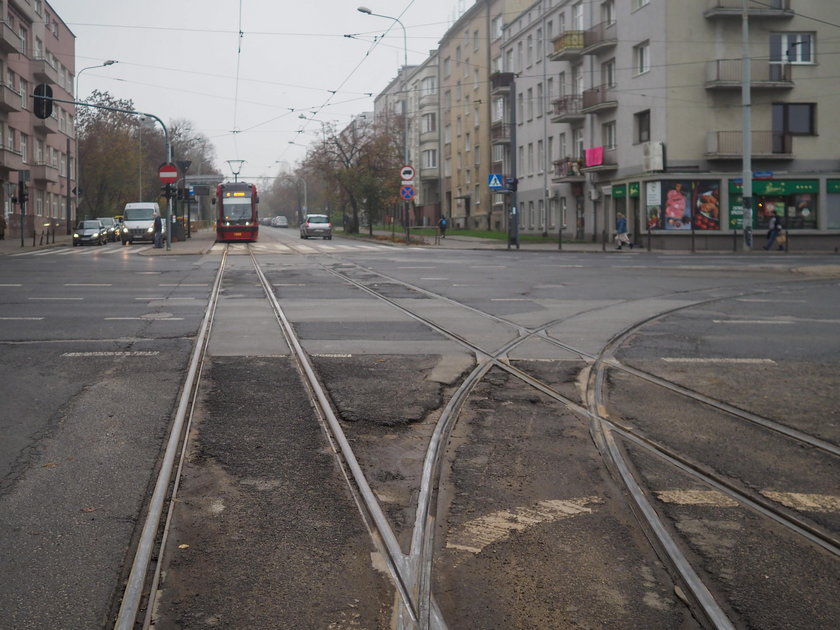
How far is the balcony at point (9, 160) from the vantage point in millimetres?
54188

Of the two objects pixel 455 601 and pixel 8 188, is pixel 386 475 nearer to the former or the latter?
pixel 455 601

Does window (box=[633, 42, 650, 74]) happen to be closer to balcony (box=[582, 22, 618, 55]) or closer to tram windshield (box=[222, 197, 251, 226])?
balcony (box=[582, 22, 618, 55])

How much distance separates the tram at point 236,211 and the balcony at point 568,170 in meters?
16.3

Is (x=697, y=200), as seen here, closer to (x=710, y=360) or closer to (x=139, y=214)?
(x=139, y=214)

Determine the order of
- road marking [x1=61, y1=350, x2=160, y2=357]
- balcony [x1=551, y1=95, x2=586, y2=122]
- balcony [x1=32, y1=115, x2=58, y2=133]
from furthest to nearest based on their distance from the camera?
balcony [x1=32, y1=115, x2=58, y2=133] < balcony [x1=551, y1=95, x2=586, y2=122] < road marking [x1=61, y1=350, x2=160, y2=357]

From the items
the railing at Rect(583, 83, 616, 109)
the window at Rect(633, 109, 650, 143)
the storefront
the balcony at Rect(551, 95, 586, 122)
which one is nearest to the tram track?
the storefront

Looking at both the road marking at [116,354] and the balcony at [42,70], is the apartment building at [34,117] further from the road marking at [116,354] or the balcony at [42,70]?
the road marking at [116,354]

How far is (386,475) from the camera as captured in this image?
19.0ft

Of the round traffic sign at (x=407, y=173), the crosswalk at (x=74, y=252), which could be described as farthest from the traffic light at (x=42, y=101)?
the round traffic sign at (x=407, y=173)

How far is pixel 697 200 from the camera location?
138 feet

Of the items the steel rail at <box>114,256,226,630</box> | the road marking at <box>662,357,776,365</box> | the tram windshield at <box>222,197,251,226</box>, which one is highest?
the tram windshield at <box>222,197,251,226</box>

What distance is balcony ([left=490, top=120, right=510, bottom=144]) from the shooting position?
6819cm

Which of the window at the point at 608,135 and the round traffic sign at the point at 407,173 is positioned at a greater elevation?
the window at the point at 608,135

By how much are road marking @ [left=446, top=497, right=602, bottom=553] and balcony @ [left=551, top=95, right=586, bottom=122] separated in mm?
48344
